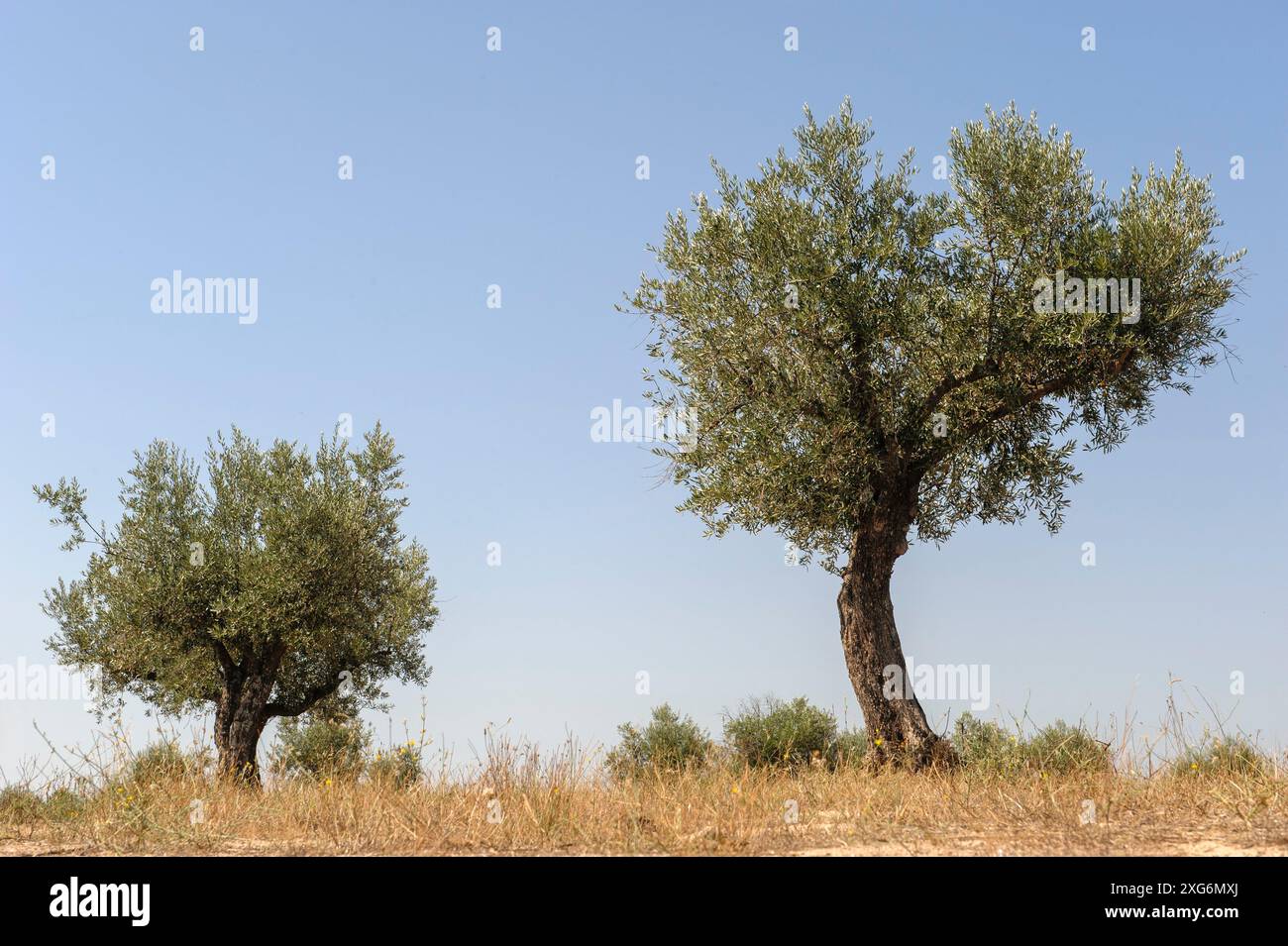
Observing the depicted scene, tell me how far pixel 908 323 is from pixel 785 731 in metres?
14.3

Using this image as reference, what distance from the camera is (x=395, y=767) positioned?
44.9ft

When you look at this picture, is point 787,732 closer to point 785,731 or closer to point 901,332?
point 785,731

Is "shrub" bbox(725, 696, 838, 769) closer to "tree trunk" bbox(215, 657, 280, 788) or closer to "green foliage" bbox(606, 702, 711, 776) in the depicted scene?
"green foliage" bbox(606, 702, 711, 776)

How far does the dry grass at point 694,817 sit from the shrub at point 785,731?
14.0 metres

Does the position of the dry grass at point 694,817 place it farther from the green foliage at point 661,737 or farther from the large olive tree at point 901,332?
the green foliage at point 661,737

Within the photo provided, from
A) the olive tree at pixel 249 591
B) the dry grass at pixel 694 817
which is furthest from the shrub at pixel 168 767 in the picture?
the olive tree at pixel 249 591

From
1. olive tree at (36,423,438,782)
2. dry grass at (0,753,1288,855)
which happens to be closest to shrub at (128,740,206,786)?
dry grass at (0,753,1288,855)

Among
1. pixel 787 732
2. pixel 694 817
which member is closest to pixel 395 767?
pixel 694 817

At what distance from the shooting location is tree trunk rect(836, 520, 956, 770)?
64.7 ft

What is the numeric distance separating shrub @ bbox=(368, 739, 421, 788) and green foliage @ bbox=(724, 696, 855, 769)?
14525 mm

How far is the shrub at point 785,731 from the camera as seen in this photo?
28547 millimetres

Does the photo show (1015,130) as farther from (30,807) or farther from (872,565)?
(30,807)

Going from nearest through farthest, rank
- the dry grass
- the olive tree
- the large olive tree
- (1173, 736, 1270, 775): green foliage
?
the dry grass → (1173, 736, 1270, 775): green foliage → the large olive tree → the olive tree
